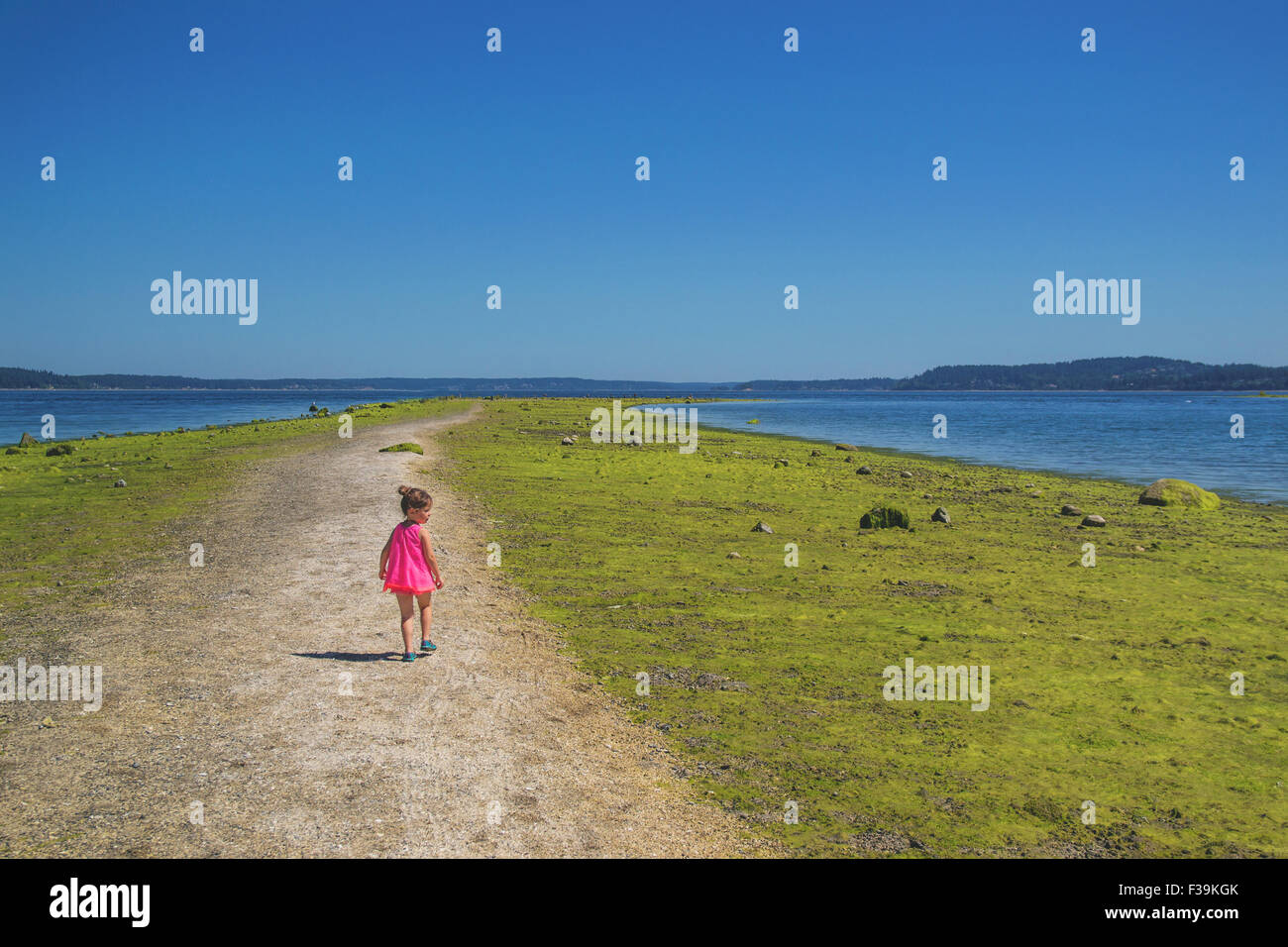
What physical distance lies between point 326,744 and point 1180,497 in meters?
25.1

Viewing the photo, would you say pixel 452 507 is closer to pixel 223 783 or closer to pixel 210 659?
pixel 210 659

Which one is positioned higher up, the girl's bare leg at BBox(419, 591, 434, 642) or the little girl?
the little girl

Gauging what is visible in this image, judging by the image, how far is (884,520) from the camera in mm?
19812

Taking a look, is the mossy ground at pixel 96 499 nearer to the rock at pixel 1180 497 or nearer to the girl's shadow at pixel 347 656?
the girl's shadow at pixel 347 656

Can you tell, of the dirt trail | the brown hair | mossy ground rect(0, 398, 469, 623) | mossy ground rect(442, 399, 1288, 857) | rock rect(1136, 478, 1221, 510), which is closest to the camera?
the dirt trail

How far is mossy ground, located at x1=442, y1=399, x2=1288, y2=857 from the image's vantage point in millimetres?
6840

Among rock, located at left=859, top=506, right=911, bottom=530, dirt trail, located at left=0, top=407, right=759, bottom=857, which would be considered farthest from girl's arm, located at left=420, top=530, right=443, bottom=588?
rock, located at left=859, top=506, right=911, bottom=530

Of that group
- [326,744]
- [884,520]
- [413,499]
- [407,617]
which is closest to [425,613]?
[407,617]

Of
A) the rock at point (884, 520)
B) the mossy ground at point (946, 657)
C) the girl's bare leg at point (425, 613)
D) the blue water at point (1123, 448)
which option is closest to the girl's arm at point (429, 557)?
the girl's bare leg at point (425, 613)

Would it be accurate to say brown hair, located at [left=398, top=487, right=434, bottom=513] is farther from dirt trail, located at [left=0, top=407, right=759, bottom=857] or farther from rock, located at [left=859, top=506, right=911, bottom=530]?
rock, located at [left=859, top=506, right=911, bottom=530]

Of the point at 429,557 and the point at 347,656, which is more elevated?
the point at 429,557

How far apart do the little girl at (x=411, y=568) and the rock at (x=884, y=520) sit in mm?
12693

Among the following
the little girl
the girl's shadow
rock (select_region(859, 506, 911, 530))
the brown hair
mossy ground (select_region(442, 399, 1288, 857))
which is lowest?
mossy ground (select_region(442, 399, 1288, 857))

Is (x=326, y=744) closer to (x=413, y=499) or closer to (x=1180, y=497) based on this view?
(x=413, y=499)
